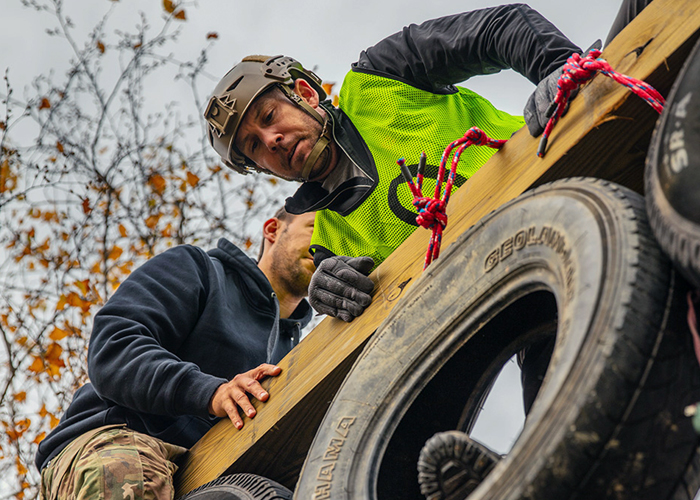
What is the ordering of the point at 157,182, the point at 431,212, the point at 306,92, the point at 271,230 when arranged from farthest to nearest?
the point at 157,182 < the point at 271,230 < the point at 306,92 < the point at 431,212

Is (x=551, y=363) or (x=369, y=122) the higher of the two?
(x=369, y=122)

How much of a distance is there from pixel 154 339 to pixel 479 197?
4.16 ft

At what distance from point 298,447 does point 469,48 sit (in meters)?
1.34

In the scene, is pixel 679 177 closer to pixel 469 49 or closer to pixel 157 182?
pixel 469 49

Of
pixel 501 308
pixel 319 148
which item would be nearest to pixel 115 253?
pixel 319 148

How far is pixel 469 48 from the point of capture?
239 centimetres

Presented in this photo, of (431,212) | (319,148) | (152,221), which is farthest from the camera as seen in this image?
(152,221)

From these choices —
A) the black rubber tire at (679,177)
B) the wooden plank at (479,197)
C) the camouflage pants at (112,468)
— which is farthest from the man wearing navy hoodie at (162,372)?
the black rubber tire at (679,177)

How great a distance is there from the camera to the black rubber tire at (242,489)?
1986 mm

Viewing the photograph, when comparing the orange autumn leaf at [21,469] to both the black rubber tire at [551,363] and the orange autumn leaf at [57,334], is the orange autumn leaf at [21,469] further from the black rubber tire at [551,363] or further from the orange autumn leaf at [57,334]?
the black rubber tire at [551,363]

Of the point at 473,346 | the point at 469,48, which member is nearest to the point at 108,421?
the point at 473,346

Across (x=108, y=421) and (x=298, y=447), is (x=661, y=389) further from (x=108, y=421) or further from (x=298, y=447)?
(x=108, y=421)

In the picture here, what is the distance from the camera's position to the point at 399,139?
2615mm

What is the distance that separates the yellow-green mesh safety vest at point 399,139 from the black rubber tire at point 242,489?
0.90 m
